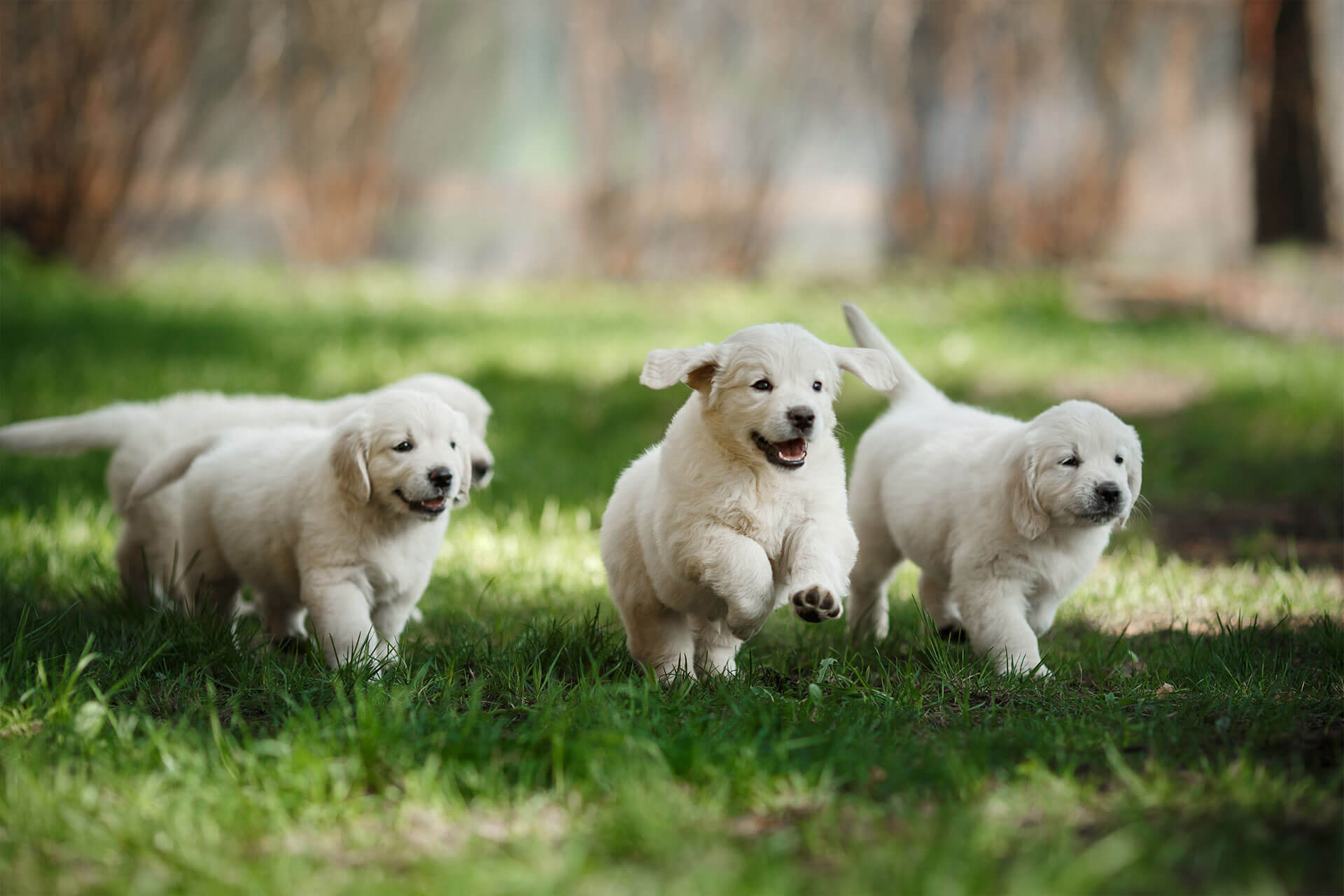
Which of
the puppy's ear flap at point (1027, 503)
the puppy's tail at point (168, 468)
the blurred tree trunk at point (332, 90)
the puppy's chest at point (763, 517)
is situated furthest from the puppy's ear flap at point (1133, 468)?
the blurred tree trunk at point (332, 90)

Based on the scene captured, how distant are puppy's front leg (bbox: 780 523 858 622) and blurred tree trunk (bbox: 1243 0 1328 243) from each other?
10550 millimetres

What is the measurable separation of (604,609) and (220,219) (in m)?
13.4

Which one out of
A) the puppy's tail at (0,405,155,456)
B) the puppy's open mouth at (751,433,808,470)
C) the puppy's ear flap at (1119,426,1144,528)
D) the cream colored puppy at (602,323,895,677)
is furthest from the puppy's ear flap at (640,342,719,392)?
the puppy's tail at (0,405,155,456)

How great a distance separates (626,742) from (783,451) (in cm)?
95

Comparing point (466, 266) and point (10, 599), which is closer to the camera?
point (10, 599)

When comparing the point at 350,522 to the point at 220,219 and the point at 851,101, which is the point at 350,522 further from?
the point at 220,219

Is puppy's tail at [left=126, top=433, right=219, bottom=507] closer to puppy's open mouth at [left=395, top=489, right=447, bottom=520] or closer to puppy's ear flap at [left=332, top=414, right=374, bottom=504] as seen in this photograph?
puppy's ear flap at [left=332, top=414, right=374, bottom=504]

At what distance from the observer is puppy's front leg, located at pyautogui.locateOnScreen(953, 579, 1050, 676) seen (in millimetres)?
3512

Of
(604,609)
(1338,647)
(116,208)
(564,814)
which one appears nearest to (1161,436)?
(1338,647)

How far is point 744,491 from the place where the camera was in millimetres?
3230

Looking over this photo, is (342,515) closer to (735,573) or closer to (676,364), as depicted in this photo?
(676,364)

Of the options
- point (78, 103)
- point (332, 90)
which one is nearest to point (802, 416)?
point (78, 103)

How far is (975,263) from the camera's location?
1276 cm

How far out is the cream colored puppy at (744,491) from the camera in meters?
3.13
